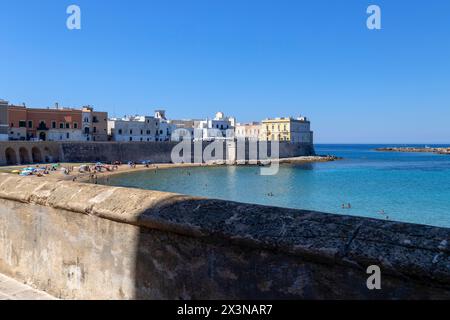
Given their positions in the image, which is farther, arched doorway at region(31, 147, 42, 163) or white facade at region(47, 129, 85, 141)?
white facade at region(47, 129, 85, 141)

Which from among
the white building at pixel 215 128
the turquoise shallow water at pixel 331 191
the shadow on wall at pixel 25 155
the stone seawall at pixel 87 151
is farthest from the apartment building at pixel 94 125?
the white building at pixel 215 128

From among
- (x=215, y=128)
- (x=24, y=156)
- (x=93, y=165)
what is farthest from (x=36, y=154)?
(x=215, y=128)

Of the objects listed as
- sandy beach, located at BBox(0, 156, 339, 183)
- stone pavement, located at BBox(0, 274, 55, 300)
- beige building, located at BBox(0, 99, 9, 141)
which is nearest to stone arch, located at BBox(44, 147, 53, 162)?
sandy beach, located at BBox(0, 156, 339, 183)

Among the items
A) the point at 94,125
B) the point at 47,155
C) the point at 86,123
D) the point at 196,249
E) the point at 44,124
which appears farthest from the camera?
the point at 94,125

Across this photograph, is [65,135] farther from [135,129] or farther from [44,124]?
[135,129]

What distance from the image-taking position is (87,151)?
5903 cm

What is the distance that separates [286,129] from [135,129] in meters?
33.4

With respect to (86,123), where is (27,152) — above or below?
below

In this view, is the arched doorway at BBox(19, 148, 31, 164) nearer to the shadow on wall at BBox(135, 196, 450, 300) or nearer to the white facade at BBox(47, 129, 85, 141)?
the white facade at BBox(47, 129, 85, 141)

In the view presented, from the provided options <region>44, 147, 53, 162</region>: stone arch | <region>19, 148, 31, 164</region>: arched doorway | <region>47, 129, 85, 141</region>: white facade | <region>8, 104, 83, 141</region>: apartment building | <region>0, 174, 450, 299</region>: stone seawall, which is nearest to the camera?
<region>0, 174, 450, 299</region>: stone seawall

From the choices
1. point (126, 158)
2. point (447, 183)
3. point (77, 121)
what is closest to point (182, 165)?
point (126, 158)

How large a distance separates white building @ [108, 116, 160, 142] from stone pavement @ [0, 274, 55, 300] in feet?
A: 223

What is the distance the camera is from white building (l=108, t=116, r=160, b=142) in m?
69.5
